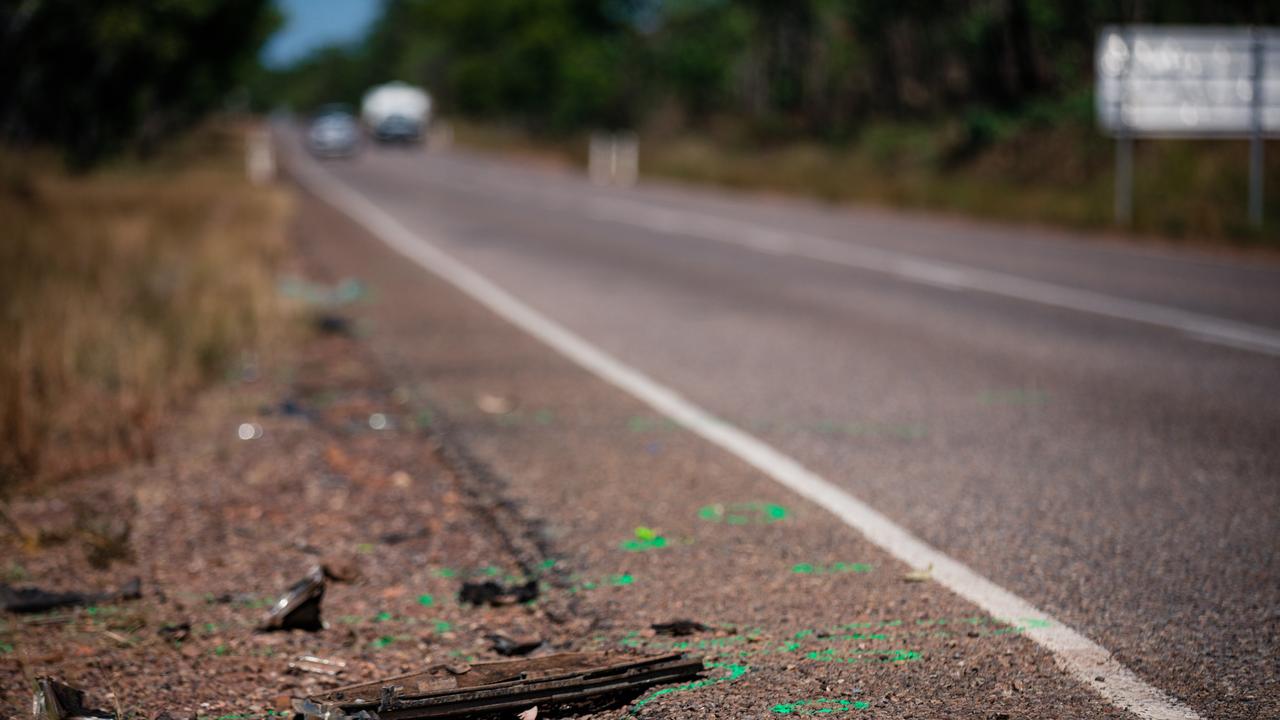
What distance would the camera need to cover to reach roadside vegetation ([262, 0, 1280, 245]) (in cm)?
2055

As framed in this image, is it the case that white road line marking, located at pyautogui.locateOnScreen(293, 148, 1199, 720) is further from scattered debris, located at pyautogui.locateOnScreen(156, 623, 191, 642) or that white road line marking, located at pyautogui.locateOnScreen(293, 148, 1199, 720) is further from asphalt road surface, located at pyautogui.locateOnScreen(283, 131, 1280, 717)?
scattered debris, located at pyautogui.locateOnScreen(156, 623, 191, 642)

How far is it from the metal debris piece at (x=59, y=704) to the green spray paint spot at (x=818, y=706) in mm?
1628

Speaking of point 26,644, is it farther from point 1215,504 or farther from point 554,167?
point 554,167

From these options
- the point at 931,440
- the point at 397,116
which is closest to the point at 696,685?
the point at 931,440

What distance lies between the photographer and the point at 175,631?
356cm

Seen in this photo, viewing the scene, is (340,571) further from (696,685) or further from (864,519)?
(864,519)

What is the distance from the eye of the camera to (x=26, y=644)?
11.5 ft

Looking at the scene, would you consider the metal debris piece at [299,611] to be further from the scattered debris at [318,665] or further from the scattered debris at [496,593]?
the scattered debris at [496,593]

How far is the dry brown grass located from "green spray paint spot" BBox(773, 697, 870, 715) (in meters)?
3.63

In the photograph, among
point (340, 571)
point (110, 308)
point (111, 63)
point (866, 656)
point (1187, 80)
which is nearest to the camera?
point (866, 656)

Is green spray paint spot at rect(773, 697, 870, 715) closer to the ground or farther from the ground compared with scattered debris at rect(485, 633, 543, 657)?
farther from the ground

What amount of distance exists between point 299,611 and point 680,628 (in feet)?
3.71

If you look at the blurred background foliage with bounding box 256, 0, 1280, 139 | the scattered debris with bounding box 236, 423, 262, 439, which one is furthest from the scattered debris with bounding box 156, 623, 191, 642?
the blurred background foliage with bounding box 256, 0, 1280, 139

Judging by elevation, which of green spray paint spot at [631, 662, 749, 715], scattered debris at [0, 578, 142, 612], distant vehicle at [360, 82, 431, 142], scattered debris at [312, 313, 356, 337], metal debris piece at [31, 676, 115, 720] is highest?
distant vehicle at [360, 82, 431, 142]
